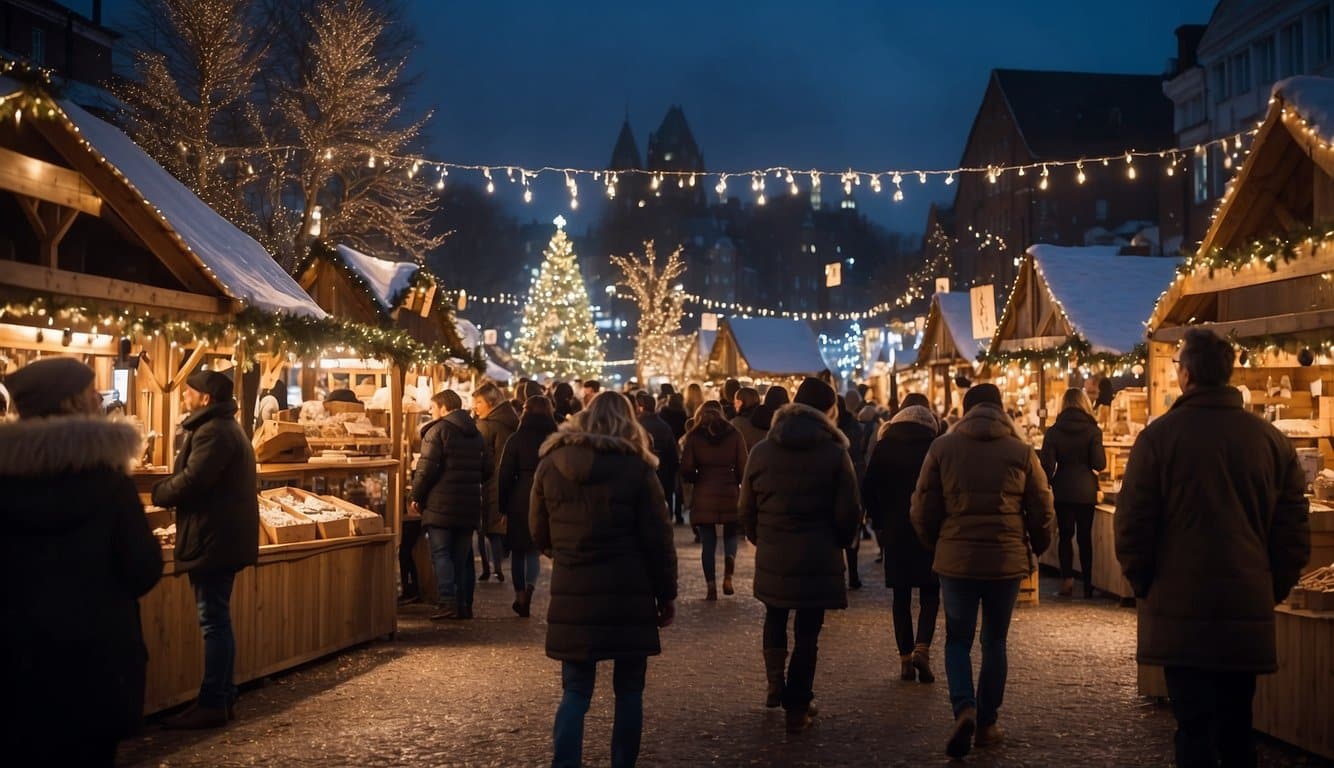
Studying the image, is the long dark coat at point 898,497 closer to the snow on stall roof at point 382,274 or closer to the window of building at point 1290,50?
the snow on stall roof at point 382,274

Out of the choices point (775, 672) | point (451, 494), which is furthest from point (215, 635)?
point (451, 494)

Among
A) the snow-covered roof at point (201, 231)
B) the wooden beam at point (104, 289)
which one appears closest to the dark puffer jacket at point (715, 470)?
the snow-covered roof at point (201, 231)

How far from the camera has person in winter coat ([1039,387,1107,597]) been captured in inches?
512

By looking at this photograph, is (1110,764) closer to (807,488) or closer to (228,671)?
(807,488)

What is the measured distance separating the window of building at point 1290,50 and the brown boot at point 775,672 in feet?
105

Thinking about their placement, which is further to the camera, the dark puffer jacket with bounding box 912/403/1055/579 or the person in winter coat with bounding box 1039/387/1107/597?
the person in winter coat with bounding box 1039/387/1107/597

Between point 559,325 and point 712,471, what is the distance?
45.5 meters

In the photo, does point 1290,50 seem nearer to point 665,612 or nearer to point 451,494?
point 451,494

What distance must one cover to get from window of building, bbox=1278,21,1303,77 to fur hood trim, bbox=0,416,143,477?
36013mm

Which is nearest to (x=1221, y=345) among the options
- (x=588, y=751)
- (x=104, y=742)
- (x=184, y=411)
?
(x=588, y=751)

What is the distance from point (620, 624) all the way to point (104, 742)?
2331 mm

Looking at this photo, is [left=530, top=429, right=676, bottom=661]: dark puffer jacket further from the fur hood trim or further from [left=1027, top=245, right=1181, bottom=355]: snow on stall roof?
[left=1027, top=245, right=1181, bottom=355]: snow on stall roof

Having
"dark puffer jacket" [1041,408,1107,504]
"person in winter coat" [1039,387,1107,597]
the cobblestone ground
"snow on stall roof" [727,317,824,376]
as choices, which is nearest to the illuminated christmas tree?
"snow on stall roof" [727,317,824,376]

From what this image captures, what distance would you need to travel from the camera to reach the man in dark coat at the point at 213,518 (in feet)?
25.6
